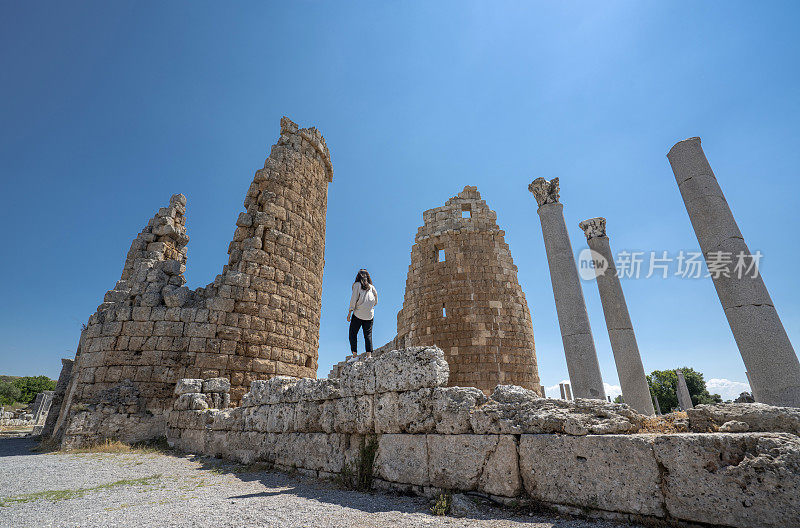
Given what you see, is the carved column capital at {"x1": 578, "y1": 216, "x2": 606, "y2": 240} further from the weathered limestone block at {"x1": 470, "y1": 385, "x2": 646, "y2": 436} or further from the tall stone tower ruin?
the weathered limestone block at {"x1": 470, "y1": 385, "x2": 646, "y2": 436}

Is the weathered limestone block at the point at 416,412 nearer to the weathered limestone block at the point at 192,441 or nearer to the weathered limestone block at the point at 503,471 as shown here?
the weathered limestone block at the point at 503,471

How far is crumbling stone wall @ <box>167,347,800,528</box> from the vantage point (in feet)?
8.58

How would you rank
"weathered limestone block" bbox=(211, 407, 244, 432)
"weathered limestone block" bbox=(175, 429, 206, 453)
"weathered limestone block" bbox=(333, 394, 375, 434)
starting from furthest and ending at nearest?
"weathered limestone block" bbox=(175, 429, 206, 453), "weathered limestone block" bbox=(211, 407, 244, 432), "weathered limestone block" bbox=(333, 394, 375, 434)

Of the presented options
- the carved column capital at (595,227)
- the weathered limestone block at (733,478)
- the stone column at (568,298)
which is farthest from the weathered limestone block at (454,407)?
the carved column capital at (595,227)

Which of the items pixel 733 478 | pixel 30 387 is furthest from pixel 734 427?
pixel 30 387

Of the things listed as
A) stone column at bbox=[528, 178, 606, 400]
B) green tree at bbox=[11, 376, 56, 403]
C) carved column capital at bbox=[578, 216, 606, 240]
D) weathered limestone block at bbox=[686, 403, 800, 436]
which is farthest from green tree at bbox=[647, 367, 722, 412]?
green tree at bbox=[11, 376, 56, 403]

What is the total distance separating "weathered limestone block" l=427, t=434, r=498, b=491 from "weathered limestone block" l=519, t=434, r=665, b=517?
391 millimetres

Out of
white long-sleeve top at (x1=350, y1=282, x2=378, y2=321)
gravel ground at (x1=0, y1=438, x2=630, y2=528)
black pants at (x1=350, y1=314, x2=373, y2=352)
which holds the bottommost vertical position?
gravel ground at (x1=0, y1=438, x2=630, y2=528)

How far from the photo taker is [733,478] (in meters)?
2.61

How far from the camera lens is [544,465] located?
337cm

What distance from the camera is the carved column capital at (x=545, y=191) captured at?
1005 centimetres

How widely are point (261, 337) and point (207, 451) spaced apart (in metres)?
2.92

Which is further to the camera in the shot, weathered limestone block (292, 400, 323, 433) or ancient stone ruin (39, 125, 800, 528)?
weathered limestone block (292, 400, 323, 433)

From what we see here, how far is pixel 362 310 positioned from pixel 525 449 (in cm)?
364
